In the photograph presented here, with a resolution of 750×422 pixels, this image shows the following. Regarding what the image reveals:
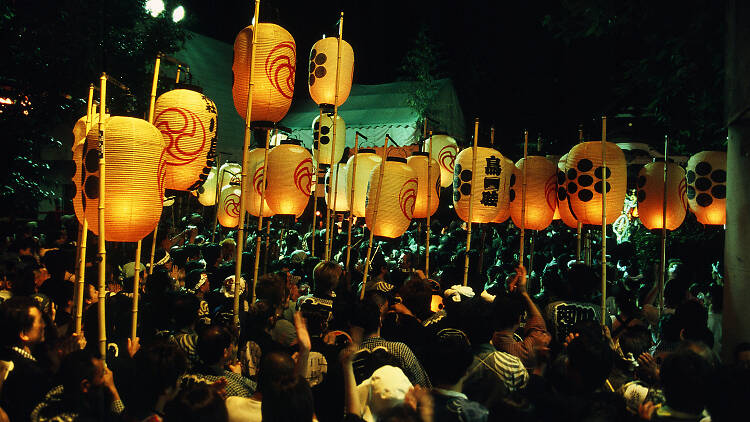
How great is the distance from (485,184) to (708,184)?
10.4 ft

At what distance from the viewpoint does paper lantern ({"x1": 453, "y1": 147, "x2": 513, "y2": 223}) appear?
27.4 feet

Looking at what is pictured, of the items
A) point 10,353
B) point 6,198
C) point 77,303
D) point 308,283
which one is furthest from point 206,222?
point 10,353

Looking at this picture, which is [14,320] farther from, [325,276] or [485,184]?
[485,184]

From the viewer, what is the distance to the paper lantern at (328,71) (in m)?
9.41

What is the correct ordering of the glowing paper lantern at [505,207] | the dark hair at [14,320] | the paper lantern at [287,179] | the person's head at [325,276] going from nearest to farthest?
the dark hair at [14,320] → the person's head at [325,276] → the paper lantern at [287,179] → the glowing paper lantern at [505,207]

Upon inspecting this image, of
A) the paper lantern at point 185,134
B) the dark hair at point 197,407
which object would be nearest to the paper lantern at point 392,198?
the paper lantern at point 185,134

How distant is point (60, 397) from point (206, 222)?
16.5 m

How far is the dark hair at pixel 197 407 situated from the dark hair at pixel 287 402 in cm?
24

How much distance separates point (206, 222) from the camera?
19.2m

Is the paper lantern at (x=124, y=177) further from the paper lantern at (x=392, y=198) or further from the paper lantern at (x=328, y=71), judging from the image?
the paper lantern at (x=328, y=71)

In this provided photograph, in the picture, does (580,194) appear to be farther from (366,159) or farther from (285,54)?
(285,54)

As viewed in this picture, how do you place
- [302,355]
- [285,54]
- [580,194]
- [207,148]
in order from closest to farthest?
[302,355] < [207,148] < [285,54] < [580,194]

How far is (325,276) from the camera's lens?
559cm

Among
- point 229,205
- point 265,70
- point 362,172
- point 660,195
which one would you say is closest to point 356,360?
point 265,70
